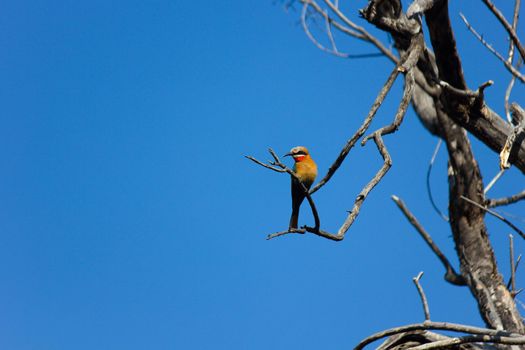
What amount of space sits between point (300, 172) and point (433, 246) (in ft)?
6.67

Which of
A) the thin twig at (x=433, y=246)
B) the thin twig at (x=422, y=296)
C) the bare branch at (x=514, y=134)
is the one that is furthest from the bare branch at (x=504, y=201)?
the thin twig at (x=422, y=296)

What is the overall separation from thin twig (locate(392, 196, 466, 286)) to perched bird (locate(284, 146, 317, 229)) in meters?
1.46

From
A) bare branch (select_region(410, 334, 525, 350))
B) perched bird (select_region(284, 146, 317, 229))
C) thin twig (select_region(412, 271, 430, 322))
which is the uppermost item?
perched bird (select_region(284, 146, 317, 229))

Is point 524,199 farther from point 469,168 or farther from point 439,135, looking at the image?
point 439,135

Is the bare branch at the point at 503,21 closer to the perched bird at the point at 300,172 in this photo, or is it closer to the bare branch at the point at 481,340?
the perched bird at the point at 300,172

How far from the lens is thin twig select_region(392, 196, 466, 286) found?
6102 millimetres

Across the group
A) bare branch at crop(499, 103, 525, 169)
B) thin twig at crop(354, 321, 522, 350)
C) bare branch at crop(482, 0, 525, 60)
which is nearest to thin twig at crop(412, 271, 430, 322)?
thin twig at crop(354, 321, 522, 350)

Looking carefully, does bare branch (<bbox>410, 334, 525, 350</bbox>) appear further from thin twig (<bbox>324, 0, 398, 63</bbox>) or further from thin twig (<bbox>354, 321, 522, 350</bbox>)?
thin twig (<bbox>324, 0, 398, 63</bbox>)

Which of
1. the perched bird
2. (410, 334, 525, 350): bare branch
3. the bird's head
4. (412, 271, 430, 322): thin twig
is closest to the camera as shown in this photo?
(410, 334, 525, 350): bare branch

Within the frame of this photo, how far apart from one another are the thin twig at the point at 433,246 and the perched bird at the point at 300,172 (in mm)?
1465

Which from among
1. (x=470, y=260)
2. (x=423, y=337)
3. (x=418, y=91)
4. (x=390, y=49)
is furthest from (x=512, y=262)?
(x=390, y=49)

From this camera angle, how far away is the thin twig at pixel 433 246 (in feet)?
20.0

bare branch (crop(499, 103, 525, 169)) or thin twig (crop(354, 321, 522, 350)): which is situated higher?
bare branch (crop(499, 103, 525, 169))

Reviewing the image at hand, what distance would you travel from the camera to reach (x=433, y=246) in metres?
6.29
